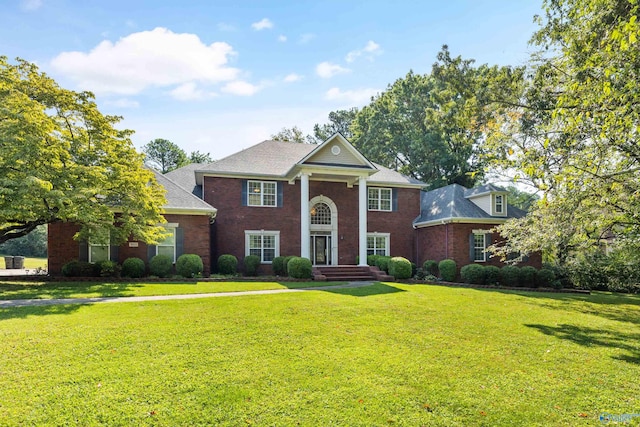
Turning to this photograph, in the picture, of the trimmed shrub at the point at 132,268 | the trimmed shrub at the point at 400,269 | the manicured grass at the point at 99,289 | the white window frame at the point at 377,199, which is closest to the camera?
the manicured grass at the point at 99,289

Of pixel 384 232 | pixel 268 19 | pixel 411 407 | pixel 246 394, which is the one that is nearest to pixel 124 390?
pixel 246 394

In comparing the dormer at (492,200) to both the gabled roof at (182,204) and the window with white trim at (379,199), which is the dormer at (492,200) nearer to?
the window with white trim at (379,199)

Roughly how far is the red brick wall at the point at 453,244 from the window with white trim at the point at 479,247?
1.20 feet

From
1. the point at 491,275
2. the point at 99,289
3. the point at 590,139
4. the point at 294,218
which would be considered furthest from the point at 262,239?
the point at 590,139

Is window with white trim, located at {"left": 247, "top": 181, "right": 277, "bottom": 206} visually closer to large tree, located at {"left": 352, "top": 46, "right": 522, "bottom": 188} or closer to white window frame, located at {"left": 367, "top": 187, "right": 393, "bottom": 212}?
white window frame, located at {"left": 367, "top": 187, "right": 393, "bottom": 212}

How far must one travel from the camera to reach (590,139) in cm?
978

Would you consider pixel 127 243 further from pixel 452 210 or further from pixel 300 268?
pixel 452 210

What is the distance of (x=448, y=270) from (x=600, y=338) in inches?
470

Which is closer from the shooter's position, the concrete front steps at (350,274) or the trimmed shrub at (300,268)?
the trimmed shrub at (300,268)

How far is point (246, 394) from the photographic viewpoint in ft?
15.9

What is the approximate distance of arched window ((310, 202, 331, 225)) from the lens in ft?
75.5

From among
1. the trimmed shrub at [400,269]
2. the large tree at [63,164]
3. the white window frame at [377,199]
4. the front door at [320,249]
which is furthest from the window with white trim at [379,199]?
the large tree at [63,164]

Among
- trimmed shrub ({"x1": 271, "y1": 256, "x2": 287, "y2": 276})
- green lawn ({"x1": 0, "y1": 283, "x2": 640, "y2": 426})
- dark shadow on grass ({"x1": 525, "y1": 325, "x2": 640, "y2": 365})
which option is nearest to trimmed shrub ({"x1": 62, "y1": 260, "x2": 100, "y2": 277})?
green lawn ({"x1": 0, "y1": 283, "x2": 640, "y2": 426})

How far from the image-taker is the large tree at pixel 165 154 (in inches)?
1933
